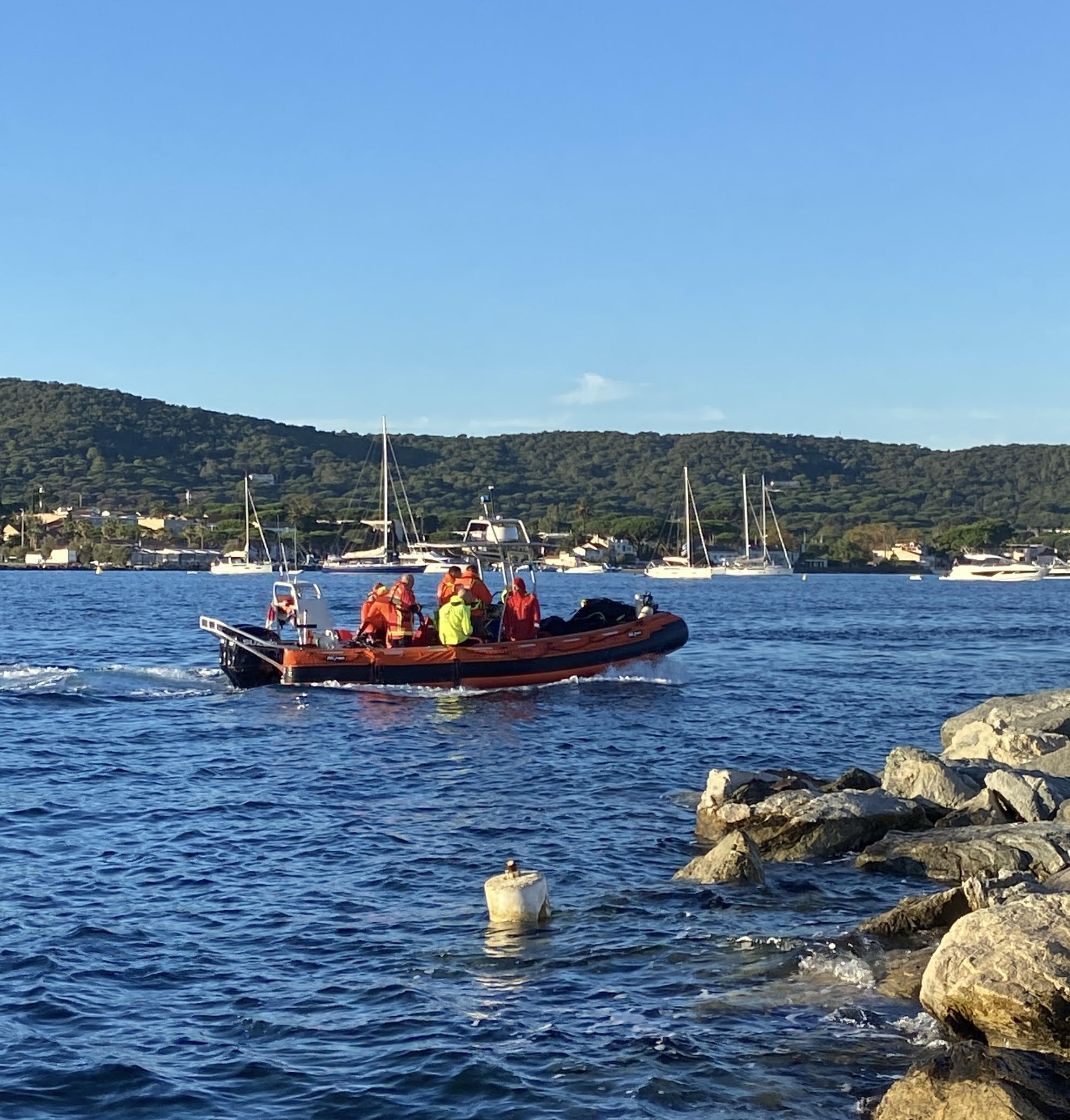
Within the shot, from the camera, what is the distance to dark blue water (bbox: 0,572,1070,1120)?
29.1 ft

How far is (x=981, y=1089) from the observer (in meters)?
7.62

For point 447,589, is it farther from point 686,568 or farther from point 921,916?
point 686,568

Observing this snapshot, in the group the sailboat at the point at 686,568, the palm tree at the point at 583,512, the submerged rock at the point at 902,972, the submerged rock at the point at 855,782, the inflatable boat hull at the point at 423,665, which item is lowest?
the submerged rock at the point at 902,972

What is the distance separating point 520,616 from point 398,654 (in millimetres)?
2627

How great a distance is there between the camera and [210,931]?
39.1 ft

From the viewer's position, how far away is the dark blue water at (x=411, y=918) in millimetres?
8859

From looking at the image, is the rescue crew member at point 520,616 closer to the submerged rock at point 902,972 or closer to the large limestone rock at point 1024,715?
the large limestone rock at point 1024,715

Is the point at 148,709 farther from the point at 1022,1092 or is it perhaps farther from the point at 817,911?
the point at 1022,1092

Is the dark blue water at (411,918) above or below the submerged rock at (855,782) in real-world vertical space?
below

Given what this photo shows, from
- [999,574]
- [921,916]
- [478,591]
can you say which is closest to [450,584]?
[478,591]

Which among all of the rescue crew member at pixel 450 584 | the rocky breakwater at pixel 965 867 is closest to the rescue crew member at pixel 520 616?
the rescue crew member at pixel 450 584

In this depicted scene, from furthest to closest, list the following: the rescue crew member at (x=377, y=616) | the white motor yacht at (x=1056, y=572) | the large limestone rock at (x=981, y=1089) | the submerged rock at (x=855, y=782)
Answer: the white motor yacht at (x=1056, y=572), the rescue crew member at (x=377, y=616), the submerged rock at (x=855, y=782), the large limestone rock at (x=981, y=1089)

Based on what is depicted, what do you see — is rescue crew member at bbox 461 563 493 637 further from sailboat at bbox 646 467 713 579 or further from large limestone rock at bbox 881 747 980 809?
sailboat at bbox 646 467 713 579

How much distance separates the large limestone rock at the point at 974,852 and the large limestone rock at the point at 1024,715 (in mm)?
5971
